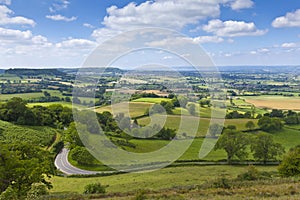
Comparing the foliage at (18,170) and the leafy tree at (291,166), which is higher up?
the foliage at (18,170)

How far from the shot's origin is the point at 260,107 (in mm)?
99562

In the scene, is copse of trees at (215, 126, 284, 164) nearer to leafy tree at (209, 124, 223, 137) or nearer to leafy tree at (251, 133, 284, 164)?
leafy tree at (251, 133, 284, 164)

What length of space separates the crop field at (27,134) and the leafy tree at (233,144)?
110 ft

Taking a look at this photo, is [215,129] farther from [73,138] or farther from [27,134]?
[27,134]

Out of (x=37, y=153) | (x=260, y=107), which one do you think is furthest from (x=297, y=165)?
(x=260, y=107)

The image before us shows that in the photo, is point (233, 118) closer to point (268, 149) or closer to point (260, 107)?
point (260, 107)

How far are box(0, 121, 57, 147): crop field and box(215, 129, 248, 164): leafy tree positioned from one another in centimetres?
3354

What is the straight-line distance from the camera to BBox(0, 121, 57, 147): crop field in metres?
51.9

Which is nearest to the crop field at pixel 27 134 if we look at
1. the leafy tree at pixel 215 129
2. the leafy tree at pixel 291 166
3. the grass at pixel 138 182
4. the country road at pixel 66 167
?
the country road at pixel 66 167

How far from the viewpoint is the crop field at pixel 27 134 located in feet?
170

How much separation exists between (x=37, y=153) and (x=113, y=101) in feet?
34.8

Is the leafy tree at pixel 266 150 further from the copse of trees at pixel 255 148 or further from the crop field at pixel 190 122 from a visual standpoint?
the crop field at pixel 190 122

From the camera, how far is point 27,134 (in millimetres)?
55719

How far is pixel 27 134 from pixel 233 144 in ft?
133
